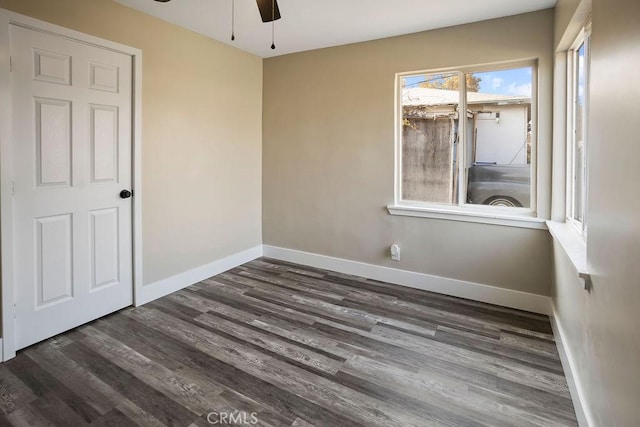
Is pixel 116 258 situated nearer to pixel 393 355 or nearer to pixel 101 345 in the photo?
pixel 101 345

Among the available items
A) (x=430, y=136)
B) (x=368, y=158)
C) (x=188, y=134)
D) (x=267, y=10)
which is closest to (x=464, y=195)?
(x=430, y=136)

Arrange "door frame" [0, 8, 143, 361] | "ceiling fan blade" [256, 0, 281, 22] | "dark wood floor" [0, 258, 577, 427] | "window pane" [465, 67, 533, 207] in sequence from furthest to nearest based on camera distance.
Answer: "window pane" [465, 67, 533, 207], "ceiling fan blade" [256, 0, 281, 22], "door frame" [0, 8, 143, 361], "dark wood floor" [0, 258, 577, 427]

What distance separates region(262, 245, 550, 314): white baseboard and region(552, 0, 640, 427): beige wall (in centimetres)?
136

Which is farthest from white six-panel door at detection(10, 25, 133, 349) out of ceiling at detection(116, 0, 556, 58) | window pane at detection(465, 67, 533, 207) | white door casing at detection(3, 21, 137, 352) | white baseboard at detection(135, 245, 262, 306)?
window pane at detection(465, 67, 533, 207)

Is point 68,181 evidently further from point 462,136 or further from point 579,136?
point 579,136

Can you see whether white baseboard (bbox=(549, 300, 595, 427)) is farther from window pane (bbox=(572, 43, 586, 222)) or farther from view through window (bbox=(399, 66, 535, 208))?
view through window (bbox=(399, 66, 535, 208))

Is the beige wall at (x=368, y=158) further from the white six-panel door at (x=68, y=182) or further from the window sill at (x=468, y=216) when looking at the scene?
the white six-panel door at (x=68, y=182)

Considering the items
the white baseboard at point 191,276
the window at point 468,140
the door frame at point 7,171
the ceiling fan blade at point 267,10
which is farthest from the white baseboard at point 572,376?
the door frame at point 7,171

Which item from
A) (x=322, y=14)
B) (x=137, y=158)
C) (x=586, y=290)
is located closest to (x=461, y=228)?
(x=586, y=290)

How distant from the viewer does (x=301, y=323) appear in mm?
2869

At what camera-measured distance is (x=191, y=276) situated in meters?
3.66

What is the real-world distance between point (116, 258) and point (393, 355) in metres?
2.33

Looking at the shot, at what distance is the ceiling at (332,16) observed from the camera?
281cm

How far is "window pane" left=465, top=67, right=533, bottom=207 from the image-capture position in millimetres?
3137
